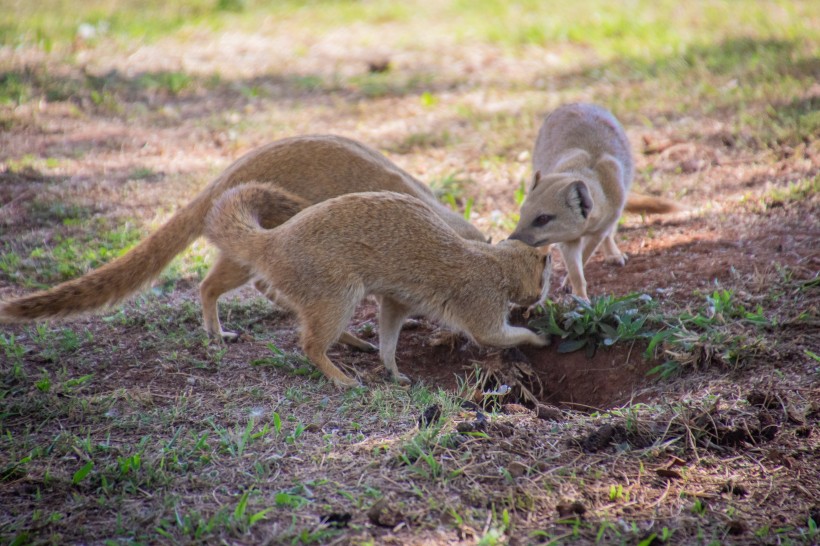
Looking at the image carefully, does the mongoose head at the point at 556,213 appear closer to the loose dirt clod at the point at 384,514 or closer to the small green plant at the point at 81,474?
the loose dirt clod at the point at 384,514

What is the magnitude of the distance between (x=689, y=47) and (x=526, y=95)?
199 cm

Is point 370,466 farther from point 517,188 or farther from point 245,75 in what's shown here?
point 245,75

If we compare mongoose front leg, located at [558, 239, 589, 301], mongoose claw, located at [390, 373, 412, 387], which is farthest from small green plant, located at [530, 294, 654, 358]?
mongoose claw, located at [390, 373, 412, 387]

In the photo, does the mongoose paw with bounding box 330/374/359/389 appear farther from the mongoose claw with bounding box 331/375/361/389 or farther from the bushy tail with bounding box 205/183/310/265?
the bushy tail with bounding box 205/183/310/265

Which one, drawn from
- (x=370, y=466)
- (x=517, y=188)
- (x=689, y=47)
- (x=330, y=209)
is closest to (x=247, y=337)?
(x=330, y=209)

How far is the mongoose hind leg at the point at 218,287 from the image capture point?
14.2ft

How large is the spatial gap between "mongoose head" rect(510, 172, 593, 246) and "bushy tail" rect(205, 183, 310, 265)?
134cm

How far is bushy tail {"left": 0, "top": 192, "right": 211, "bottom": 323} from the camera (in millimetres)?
3552

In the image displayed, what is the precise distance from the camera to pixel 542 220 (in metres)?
4.74

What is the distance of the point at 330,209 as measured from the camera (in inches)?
154

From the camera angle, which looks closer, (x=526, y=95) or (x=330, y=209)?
(x=330, y=209)

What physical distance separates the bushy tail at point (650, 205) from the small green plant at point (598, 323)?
144cm

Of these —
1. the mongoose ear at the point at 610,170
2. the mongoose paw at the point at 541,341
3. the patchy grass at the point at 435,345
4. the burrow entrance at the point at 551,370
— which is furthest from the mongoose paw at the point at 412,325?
the mongoose ear at the point at 610,170

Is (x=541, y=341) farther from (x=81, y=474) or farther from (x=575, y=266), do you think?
(x=81, y=474)
